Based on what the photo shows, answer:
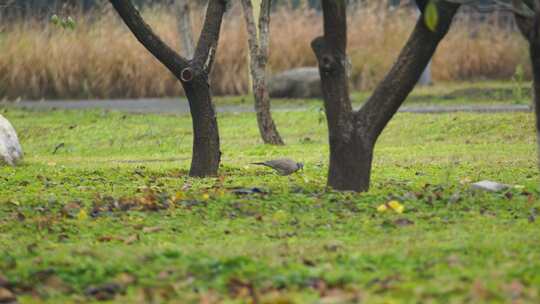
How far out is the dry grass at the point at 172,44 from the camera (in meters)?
26.8

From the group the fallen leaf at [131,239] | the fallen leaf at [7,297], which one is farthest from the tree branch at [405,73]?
the fallen leaf at [7,297]

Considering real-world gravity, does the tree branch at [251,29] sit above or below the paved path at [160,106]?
above

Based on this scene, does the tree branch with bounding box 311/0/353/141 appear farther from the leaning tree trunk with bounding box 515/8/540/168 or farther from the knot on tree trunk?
the leaning tree trunk with bounding box 515/8/540/168

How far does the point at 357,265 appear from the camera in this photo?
6.64 metres

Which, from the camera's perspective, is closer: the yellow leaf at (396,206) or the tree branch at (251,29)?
the yellow leaf at (396,206)

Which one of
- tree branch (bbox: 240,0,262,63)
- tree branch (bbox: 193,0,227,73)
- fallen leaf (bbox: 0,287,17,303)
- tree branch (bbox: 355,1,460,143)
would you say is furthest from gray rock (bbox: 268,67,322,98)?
fallen leaf (bbox: 0,287,17,303)

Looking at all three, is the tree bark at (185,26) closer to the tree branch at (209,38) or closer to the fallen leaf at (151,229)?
the tree branch at (209,38)

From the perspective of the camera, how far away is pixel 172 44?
92.3ft

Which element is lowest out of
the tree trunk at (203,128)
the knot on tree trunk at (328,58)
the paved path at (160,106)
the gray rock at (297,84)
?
Result: the paved path at (160,106)

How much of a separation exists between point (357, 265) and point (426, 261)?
1.32ft

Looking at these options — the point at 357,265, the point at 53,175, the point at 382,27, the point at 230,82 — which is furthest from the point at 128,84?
the point at 357,265

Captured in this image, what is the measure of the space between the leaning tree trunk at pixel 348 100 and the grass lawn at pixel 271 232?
0.28 m

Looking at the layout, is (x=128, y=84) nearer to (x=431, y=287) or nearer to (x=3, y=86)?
(x=3, y=86)

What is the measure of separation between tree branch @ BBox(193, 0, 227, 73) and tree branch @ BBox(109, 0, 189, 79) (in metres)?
0.18
